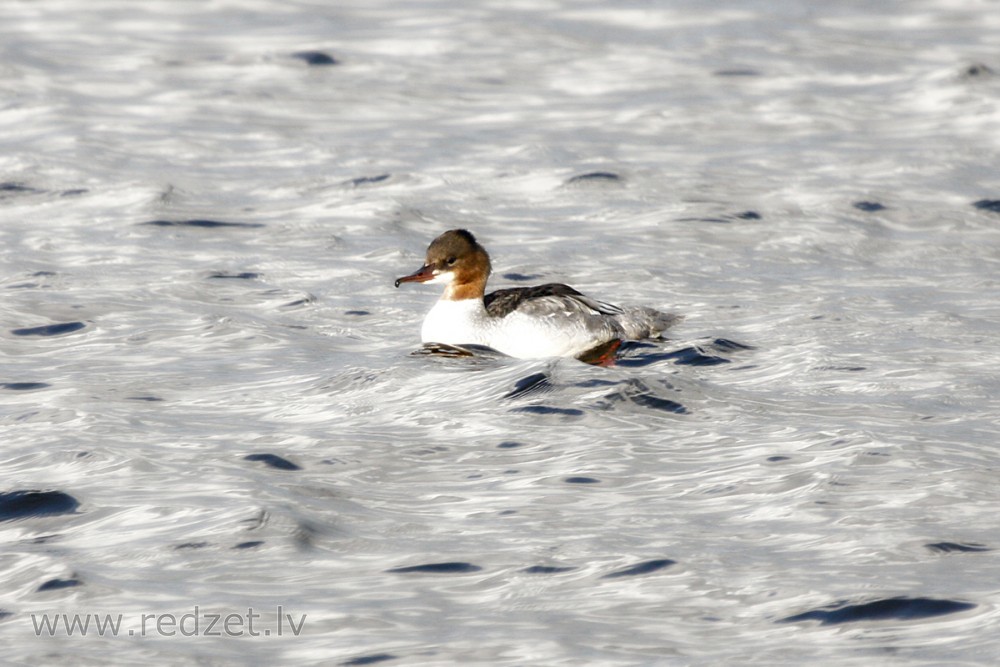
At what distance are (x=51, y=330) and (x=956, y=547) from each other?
6936mm

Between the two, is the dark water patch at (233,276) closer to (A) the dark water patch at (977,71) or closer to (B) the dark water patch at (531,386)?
(B) the dark water patch at (531,386)

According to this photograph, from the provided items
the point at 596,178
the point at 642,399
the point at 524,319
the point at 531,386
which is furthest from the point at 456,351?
the point at 596,178

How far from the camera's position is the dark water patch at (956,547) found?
25.1 feet

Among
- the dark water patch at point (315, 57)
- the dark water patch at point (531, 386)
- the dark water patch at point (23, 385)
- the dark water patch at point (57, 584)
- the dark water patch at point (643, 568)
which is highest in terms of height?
the dark water patch at point (315, 57)

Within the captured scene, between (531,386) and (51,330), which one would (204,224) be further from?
(531,386)

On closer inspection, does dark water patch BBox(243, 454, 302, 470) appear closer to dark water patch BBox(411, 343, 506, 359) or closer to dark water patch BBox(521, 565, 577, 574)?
dark water patch BBox(521, 565, 577, 574)

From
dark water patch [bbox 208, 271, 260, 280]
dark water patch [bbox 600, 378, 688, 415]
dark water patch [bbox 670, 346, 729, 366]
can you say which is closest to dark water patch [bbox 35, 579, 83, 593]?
dark water patch [bbox 600, 378, 688, 415]

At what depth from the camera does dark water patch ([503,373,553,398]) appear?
1027 cm

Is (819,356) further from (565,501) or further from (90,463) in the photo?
(90,463)

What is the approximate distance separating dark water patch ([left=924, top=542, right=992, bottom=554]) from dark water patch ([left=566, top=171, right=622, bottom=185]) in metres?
9.31

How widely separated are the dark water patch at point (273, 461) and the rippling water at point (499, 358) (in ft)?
0.09

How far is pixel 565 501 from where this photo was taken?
830 centimetres

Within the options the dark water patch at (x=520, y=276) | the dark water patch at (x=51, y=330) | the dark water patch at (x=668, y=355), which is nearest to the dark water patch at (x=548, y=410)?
the dark water patch at (x=668, y=355)

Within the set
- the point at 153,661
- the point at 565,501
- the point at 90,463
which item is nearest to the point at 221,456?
the point at 90,463
